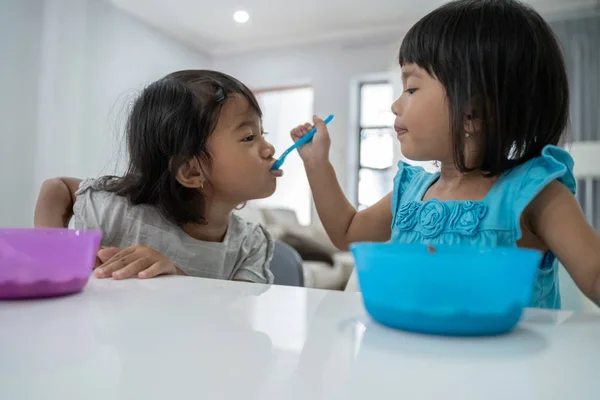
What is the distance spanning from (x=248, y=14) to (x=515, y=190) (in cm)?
472

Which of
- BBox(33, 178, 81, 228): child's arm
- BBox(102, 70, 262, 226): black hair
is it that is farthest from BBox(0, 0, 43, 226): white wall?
BBox(102, 70, 262, 226): black hair

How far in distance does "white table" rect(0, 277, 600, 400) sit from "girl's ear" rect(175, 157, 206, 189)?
0.59 m

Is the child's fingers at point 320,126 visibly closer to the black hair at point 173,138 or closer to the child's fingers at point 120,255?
the black hair at point 173,138

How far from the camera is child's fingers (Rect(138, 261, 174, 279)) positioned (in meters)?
0.62

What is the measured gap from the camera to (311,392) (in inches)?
8.9

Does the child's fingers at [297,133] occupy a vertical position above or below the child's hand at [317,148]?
above

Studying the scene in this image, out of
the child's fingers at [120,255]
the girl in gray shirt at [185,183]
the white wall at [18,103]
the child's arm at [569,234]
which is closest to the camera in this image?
the child's arm at [569,234]

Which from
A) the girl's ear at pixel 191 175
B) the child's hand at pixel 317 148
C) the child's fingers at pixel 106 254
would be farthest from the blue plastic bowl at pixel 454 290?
the girl's ear at pixel 191 175

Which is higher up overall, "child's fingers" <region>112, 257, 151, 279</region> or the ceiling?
the ceiling

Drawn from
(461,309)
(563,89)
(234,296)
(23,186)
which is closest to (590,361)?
(461,309)

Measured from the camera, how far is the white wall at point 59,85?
3816mm

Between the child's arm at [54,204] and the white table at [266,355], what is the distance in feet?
2.11

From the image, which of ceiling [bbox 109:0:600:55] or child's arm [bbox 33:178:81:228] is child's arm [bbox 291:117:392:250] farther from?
ceiling [bbox 109:0:600:55]

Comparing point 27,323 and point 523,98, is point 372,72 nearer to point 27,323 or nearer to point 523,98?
point 523,98
